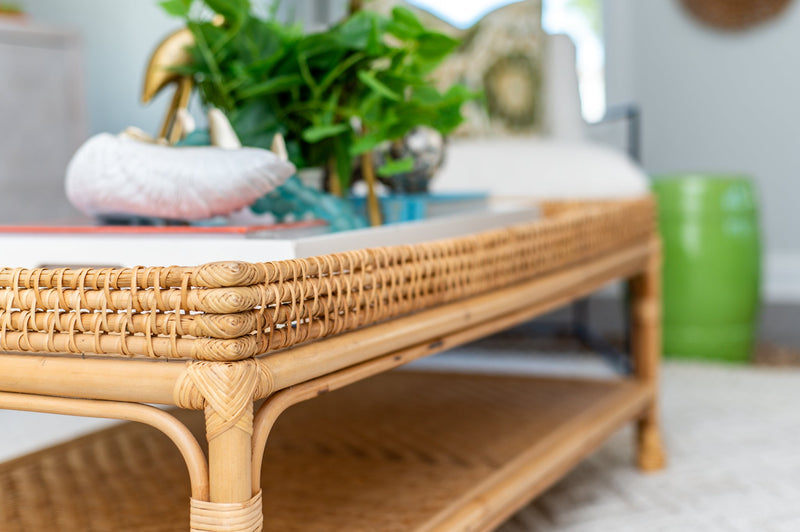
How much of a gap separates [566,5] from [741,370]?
7.61 ft

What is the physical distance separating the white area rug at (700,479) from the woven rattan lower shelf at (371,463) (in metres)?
0.13

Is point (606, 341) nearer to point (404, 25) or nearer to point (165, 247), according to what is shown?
point (404, 25)

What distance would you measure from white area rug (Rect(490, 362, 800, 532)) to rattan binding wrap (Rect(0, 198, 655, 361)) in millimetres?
638

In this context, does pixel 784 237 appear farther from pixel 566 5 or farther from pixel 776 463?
pixel 776 463

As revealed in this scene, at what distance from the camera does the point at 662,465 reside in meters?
1.50

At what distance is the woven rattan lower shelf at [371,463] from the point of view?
2.77 feet

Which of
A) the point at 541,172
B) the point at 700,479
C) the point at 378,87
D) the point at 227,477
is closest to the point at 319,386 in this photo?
the point at 227,477

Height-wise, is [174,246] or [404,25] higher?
[404,25]

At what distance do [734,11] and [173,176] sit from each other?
11.3ft

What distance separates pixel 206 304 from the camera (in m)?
0.53

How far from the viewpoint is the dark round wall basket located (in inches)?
142

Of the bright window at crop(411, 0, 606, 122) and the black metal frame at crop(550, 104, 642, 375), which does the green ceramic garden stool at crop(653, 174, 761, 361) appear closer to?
the black metal frame at crop(550, 104, 642, 375)

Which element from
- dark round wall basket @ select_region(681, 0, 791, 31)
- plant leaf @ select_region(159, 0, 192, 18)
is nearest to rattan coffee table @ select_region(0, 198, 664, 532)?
plant leaf @ select_region(159, 0, 192, 18)

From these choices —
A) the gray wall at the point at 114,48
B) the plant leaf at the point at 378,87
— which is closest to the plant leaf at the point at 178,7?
the plant leaf at the point at 378,87
